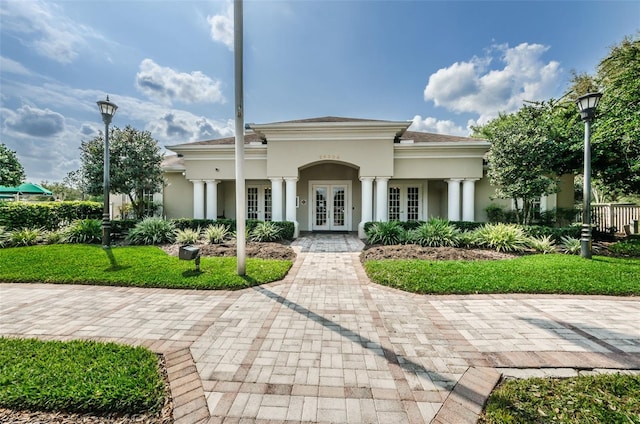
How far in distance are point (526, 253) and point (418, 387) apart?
29.0ft

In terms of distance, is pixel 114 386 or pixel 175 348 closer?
pixel 114 386

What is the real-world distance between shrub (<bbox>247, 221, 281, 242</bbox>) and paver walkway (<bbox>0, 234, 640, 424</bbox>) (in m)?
5.33

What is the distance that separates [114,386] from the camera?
8.14 feet

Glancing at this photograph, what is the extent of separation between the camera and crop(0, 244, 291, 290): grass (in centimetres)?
583

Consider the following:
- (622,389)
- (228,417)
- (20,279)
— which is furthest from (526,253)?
(20,279)

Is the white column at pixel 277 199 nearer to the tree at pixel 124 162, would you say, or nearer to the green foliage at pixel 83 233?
the tree at pixel 124 162

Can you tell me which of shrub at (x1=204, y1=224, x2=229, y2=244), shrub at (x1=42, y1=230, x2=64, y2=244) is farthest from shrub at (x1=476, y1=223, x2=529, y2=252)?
shrub at (x1=42, y1=230, x2=64, y2=244)

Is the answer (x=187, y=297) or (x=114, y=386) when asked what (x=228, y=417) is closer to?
(x=114, y=386)

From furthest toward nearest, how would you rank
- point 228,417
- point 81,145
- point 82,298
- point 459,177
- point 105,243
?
point 459,177 → point 81,145 → point 105,243 → point 82,298 → point 228,417

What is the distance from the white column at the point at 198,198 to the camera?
13.7 m

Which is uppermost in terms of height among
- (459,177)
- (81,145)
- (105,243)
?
(81,145)

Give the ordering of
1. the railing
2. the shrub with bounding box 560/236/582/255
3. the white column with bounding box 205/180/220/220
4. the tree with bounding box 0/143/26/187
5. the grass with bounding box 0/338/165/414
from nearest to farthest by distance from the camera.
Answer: the grass with bounding box 0/338/165/414
the shrub with bounding box 560/236/582/255
the white column with bounding box 205/180/220/220
the railing
the tree with bounding box 0/143/26/187

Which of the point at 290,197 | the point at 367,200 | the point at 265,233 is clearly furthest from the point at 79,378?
the point at 367,200

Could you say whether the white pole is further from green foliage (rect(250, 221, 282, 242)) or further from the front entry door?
the front entry door
